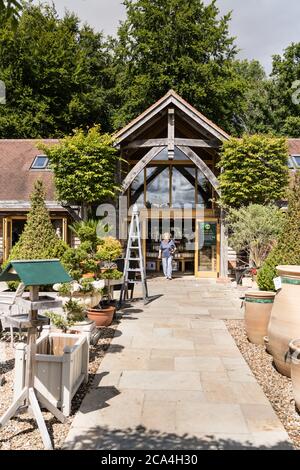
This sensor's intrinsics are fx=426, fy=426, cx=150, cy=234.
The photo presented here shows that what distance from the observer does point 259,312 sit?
7086 millimetres

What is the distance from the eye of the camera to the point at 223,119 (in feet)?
86.4

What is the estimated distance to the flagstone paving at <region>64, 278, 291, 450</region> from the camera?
399 cm

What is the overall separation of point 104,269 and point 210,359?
385 centimetres

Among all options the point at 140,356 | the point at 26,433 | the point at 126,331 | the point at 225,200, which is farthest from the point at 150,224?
the point at 26,433

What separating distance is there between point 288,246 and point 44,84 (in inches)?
841

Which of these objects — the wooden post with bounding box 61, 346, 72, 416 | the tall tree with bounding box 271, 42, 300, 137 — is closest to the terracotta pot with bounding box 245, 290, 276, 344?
the wooden post with bounding box 61, 346, 72, 416

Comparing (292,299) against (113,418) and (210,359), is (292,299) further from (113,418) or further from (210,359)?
(113,418)

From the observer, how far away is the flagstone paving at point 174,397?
3994 millimetres

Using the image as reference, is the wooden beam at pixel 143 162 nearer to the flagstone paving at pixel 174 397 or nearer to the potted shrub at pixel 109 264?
the potted shrub at pixel 109 264

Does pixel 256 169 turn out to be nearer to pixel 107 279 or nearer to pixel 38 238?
pixel 107 279

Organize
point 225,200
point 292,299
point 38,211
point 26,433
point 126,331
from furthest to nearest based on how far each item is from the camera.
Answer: point 225,200
point 38,211
point 126,331
point 292,299
point 26,433

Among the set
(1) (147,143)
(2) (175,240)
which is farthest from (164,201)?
(1) (147,143)

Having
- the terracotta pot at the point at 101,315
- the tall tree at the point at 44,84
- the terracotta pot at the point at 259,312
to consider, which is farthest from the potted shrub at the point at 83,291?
the tall tree at the point at 44,84

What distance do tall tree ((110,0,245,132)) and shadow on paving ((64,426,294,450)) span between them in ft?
73.8
